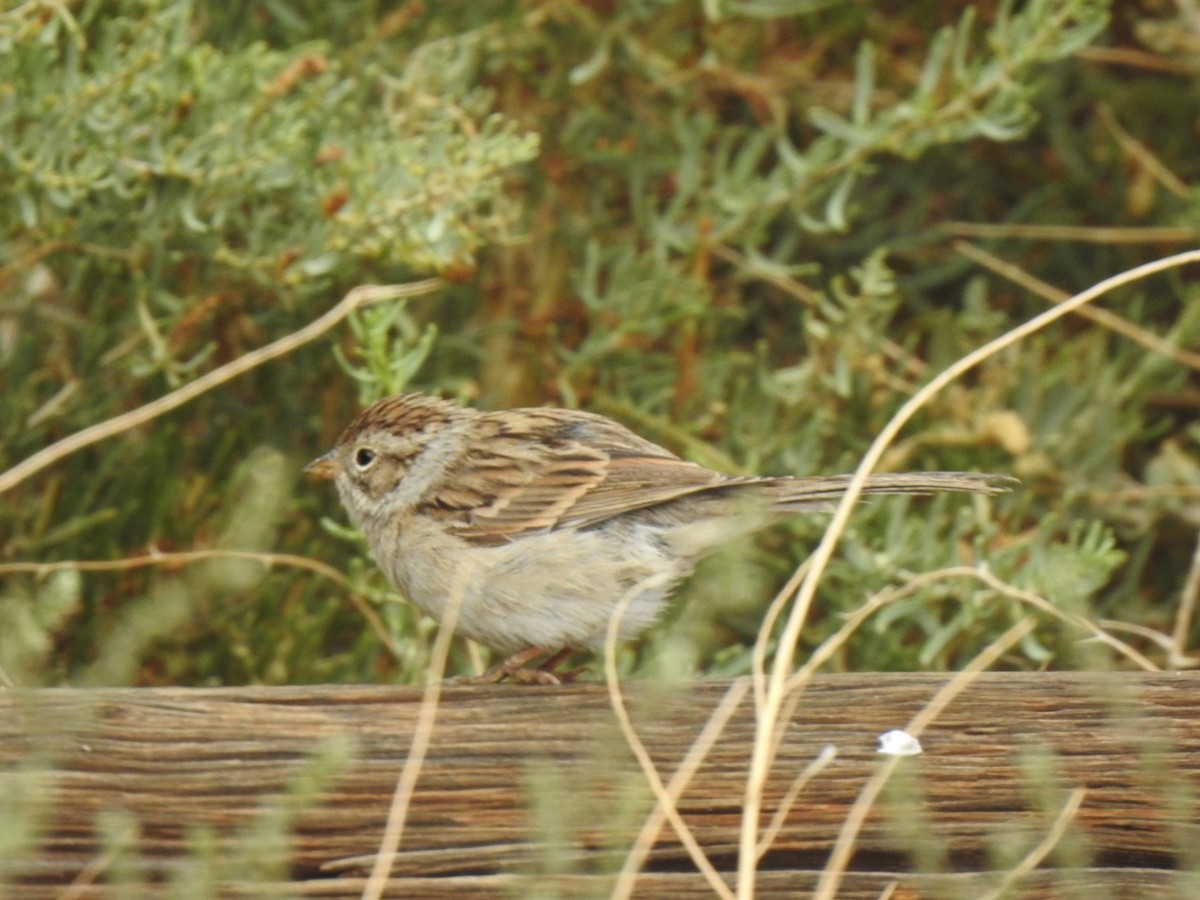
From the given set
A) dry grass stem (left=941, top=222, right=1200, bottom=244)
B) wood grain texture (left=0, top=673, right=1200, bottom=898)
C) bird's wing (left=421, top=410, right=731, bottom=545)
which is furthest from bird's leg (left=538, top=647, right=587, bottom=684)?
dry grass stem (left=941, top=222, right=1200, bottom=244)

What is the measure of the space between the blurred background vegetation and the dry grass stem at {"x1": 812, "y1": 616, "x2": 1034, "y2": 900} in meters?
1.08

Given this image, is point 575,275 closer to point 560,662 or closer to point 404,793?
point 560,662

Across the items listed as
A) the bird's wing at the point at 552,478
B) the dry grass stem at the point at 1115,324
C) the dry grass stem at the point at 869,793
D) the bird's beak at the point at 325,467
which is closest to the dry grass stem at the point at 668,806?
the dry grass stem at the point at 869,793

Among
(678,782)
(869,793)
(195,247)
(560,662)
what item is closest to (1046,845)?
(869,793)

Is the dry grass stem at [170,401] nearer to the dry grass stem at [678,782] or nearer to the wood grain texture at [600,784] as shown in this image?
the wood grain texture at [600,784]

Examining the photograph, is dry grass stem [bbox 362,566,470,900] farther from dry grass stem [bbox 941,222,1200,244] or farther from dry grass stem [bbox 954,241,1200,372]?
dry grass stem [bbox 941,222,1200,244]

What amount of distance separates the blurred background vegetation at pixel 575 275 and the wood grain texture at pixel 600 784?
3.54 ft

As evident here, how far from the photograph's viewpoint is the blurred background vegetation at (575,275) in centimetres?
367

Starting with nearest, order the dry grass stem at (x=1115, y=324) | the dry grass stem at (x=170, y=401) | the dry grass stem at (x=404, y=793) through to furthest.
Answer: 1. the dry grass stem at (x=404, y=793)
2. the dry grass stem at (x=170, y=401)
3. the dry grass stem at (x=1115, y=324)

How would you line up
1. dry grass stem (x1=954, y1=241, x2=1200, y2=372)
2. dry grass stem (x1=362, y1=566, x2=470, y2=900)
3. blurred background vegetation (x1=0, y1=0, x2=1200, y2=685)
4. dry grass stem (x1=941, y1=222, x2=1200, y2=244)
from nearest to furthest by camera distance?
dry grass stem (x1=362, y1=566, x2=470, y2=900), blurred background vegetation (x1=0, y1=0, x2=1200, y2=685), dry grass stem (x1=954, y1=241, x2=1200, y2=372), dry grass stem (x1=941, y1=222, x2=1200, y2=244)

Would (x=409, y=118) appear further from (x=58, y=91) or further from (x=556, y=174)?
(x=58, y=91)

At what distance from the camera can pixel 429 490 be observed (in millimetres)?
3555

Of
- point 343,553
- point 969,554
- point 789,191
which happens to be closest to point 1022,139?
point 789,191

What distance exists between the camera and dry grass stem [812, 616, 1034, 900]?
2.02 meters
